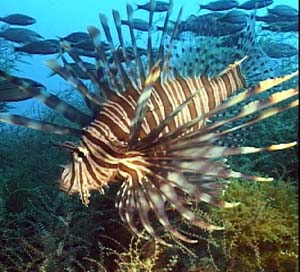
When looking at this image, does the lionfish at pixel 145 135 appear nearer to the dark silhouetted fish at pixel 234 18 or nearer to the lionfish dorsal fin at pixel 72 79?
the lionfish dorsal fin at pixel 72 79

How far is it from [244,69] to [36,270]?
1.74m

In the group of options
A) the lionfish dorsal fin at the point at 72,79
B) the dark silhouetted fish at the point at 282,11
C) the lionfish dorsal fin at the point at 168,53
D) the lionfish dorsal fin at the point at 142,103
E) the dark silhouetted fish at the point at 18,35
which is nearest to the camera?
the lionfish dorsal fin at the point at 142,103

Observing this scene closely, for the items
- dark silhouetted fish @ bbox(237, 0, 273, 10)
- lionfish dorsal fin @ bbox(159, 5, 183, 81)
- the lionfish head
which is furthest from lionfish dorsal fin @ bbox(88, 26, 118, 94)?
dark silhouetted fish @ bbox(237, 0, 273, 10)

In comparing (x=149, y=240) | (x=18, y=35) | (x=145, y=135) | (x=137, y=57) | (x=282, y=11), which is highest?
(x=137, y=57)

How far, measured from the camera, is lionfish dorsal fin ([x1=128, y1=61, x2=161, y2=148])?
180 cm

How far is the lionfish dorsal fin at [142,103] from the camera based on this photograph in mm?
1804

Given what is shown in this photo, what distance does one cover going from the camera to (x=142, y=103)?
1.95m

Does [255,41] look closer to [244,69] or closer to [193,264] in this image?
[244,69]

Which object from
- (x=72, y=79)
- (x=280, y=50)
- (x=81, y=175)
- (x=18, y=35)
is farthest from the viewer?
(x=18, y=35)

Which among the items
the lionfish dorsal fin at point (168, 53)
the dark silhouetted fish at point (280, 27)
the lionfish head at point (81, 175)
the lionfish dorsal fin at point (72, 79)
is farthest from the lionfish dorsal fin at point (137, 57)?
the dark silhouetted fish at point (280, 27)

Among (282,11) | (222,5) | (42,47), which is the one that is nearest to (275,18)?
(282,11)

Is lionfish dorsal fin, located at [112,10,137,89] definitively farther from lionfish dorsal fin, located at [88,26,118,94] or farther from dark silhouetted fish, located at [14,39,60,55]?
dark silhouetted fish, located at [14,39,60,55]

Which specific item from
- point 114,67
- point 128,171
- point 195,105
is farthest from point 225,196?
point 114,67

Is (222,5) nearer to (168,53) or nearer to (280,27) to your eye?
(280,27)
